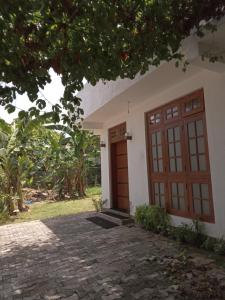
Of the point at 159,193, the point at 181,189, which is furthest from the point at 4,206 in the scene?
the point at 181,189

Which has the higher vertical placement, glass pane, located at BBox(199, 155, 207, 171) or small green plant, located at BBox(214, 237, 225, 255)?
glass pane, located at BBox(199, 155, 207, 171)

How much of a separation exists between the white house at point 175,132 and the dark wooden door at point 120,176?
4cm

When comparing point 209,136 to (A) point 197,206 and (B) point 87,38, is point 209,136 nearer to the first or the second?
(A) point 197,206

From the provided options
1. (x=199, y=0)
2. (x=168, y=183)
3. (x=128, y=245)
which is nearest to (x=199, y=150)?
(x=168, y=183)

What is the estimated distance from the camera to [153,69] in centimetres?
537

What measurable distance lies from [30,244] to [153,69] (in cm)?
494

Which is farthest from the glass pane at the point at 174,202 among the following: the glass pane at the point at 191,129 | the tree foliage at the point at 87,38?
the tree foliage at the point at 87,38

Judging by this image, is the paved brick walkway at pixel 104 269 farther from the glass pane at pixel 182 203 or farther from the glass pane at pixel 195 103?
the glass pane at pixel 195 103

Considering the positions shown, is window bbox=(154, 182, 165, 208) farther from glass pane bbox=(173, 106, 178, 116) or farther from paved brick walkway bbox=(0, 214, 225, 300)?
glass pane bbox=(173, 106, 178, 116)

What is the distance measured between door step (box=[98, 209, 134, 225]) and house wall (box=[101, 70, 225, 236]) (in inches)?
17.9

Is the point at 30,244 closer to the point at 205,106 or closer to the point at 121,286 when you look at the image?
the point at 121,286

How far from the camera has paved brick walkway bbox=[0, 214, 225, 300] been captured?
12.5ft

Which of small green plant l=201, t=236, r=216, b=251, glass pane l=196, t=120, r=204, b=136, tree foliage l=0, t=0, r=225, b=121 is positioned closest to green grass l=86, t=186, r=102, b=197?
glass pane l=196, t=120, r=204, b=136

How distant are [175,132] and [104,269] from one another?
3.55m
